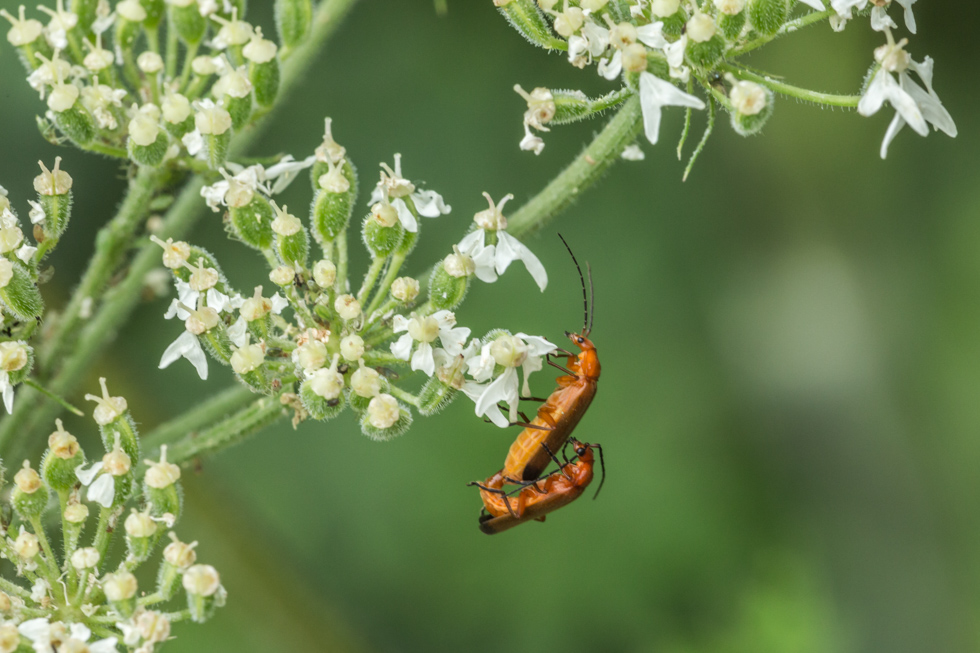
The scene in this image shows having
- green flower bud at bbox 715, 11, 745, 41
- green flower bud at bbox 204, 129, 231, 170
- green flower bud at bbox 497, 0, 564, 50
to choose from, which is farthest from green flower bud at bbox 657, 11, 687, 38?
green flower bud at bbox 204, 129, 231, 170

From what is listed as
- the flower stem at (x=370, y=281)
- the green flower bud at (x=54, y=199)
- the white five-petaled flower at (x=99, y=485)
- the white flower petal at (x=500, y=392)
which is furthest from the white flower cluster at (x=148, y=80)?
the white flower petal at (x=500, y=392)

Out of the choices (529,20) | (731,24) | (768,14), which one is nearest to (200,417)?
(529,20)

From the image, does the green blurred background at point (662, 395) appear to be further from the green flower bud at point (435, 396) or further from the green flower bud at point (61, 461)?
the green flower bud at point (435, 396)

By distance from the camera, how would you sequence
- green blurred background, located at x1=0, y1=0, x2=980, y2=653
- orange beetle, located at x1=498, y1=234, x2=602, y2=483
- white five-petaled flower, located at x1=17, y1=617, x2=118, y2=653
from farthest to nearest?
green blurred background, located at x1=0, y1=0, x2=980, y2=653
orange beetle, located at x1=498, y1=234, x2=602, y2=483
white five-petaled flower, located at x1=17, y1=617, x2=118, y2=653

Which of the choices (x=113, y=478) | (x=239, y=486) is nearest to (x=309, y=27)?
(x=113, y=478)

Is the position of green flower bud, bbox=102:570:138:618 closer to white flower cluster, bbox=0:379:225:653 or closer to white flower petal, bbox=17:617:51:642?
white flower cluster, bbox=0:379:225:653

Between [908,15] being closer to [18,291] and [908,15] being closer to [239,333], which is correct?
Result: [239,333]
